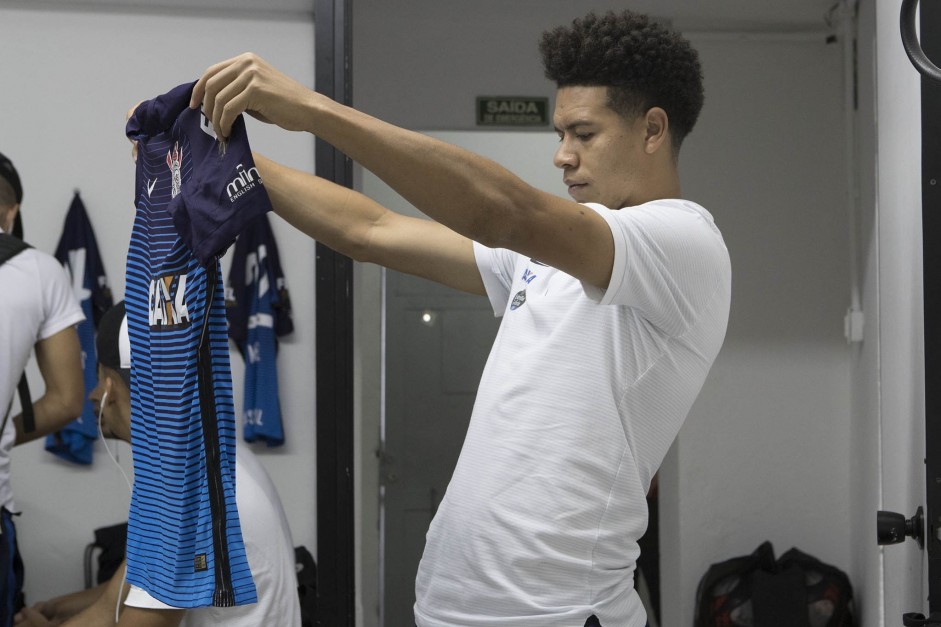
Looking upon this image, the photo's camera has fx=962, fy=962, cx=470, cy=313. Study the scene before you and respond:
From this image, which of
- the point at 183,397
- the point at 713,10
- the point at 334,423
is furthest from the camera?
the point at 713,10

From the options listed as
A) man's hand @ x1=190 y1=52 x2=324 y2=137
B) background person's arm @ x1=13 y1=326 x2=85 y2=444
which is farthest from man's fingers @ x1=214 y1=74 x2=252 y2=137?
background person's arm @ x1=13 y1=326 x2=85 y2=444

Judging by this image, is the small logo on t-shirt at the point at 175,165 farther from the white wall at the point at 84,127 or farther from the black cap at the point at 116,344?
the white wall at the point at 84,127

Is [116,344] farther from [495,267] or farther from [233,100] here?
→ [233,100]

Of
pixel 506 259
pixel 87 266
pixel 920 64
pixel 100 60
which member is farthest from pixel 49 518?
pixel 920 64

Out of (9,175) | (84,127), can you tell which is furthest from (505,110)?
(9,175)

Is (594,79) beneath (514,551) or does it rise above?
above

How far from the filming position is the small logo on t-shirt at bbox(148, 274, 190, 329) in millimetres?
1447

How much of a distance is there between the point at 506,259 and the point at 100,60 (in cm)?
221

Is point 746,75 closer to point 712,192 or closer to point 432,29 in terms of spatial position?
point 712,192

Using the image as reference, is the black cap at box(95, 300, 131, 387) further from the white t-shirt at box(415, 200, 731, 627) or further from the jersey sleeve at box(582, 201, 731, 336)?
the jersey sleeve at box(582, 201, 731, 336)

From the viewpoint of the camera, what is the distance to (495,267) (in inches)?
63.5

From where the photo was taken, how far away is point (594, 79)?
142cm

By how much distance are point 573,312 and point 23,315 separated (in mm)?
1545

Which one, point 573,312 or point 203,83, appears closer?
point 203,83
